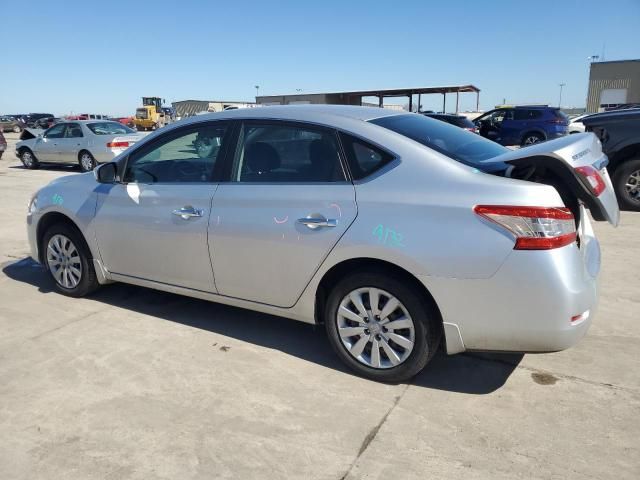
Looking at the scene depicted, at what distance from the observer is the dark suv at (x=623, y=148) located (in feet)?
25.0

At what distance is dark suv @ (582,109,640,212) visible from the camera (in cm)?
761

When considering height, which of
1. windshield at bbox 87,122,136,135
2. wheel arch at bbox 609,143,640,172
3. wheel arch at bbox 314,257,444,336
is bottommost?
wheel arch at bbox 314,257,444,336

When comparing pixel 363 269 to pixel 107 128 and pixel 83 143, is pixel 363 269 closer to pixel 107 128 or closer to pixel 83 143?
pixel 83 143

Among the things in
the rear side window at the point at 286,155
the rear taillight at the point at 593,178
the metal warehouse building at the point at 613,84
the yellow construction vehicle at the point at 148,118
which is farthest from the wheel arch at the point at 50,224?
the metal warehouse building at the point at 613,84

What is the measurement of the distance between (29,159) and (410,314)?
16.9 m

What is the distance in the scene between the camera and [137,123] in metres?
48.7

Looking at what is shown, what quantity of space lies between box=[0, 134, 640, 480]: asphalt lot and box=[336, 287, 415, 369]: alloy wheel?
0.64ft

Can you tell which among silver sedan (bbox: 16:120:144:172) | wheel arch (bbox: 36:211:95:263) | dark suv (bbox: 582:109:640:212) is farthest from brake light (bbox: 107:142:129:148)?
dark suv (bbox: 582:109:640:212)

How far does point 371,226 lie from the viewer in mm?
2961

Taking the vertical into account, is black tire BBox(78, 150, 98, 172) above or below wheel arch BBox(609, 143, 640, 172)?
below

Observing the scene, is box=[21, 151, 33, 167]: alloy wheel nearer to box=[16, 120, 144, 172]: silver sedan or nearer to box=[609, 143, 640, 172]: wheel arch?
box=[16, 120, 144, 172]: silver sedan

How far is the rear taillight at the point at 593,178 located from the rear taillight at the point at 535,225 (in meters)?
0.24

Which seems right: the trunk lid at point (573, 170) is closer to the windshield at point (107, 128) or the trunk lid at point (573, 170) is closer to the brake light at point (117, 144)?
the brake light at point (117, 144)

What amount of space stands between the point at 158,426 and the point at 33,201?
3.02 meters
